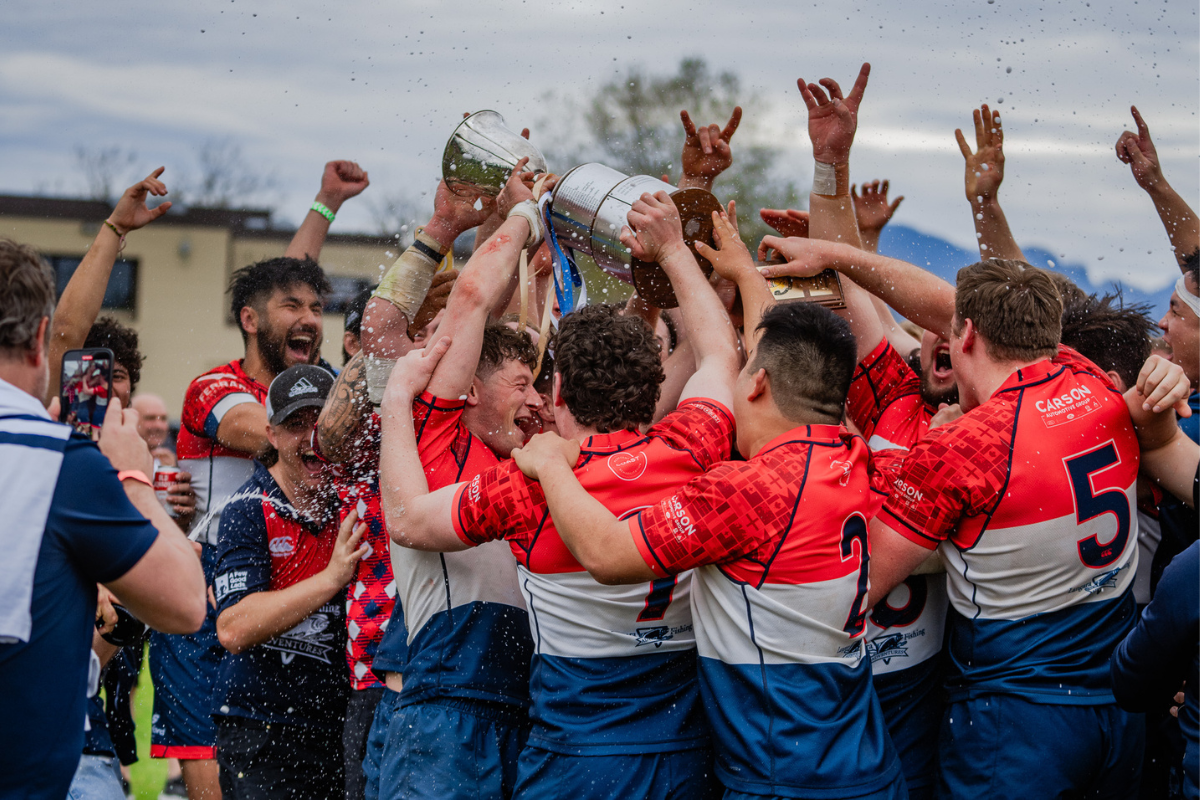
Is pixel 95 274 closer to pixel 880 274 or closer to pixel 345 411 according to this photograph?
pixel 345 411

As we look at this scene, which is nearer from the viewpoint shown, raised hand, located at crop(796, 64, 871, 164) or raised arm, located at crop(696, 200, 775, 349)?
raised arm, located at crop(696, 200, 775, 349)

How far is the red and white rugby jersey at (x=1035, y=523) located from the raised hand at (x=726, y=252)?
2.92 feet

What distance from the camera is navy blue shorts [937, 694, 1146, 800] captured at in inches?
108

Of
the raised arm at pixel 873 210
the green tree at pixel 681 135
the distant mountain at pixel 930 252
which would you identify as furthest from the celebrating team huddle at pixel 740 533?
the green tree at pixel 681 135

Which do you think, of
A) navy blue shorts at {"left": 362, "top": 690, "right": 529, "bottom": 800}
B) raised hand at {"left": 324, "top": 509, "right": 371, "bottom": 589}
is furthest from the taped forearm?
navy blue shorts at {"left": 362, "top": 690, "right": 529, "bottom": 800}

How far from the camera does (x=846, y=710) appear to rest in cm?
259

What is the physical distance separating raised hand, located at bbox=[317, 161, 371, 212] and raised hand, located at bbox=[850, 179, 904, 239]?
2882 millimetres

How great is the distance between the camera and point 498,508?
2.70 metres

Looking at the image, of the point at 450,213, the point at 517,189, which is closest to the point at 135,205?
the point at 450,213

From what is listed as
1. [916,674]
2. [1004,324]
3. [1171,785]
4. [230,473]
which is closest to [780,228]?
[1004,324]

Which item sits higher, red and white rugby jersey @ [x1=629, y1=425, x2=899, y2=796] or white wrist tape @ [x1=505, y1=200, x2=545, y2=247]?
white wrist tape @ [x1=505, y1=200, x2=545, y2=247]

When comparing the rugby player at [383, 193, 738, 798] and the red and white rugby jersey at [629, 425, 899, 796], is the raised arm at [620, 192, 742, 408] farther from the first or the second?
the red and white rugby jersey at [629, 425, 899, 796]

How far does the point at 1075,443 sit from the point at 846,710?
102cm

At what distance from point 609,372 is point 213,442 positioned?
290cm
